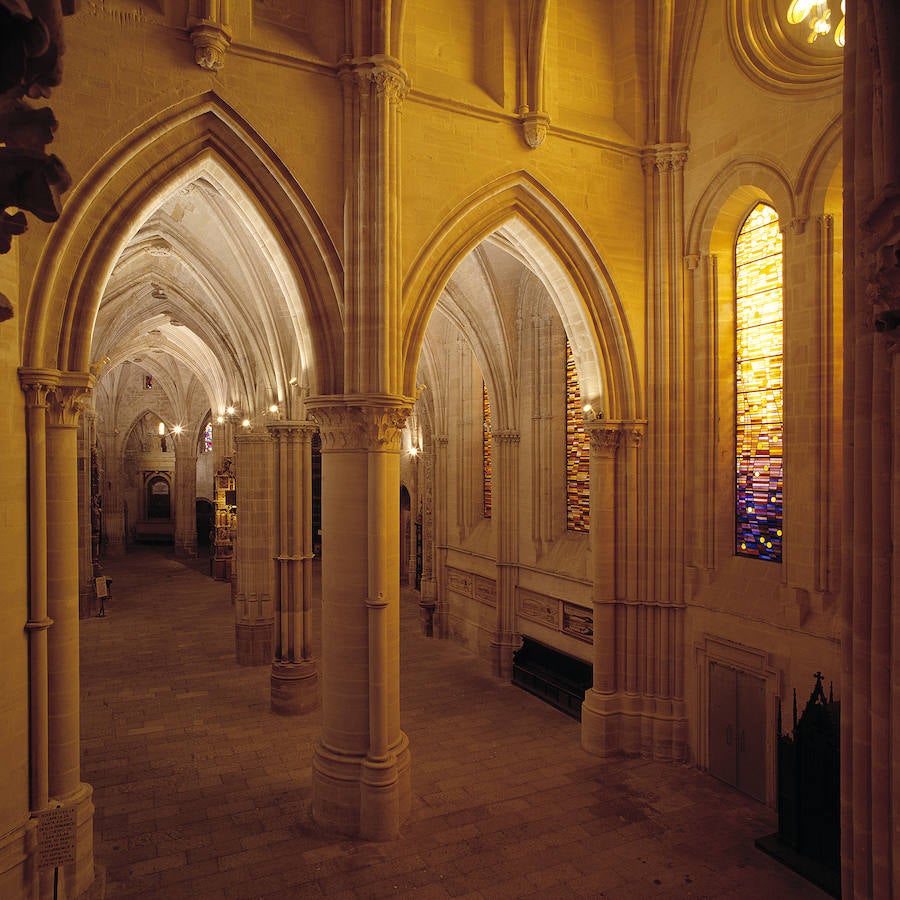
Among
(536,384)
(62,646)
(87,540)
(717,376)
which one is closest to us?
(62,646)

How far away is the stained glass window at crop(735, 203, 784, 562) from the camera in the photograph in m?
8.93

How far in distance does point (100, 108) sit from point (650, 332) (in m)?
7.21

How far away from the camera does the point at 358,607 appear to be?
26.6ft

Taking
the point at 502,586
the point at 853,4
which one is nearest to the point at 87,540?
the point at 502,586

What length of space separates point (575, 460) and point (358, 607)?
612cm

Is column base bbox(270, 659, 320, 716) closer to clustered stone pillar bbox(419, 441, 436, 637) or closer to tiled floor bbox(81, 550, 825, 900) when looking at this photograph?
tiled floor bbox(81, 550, 825, 900)

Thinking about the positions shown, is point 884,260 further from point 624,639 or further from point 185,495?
point 185,495

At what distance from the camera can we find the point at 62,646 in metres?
6.95

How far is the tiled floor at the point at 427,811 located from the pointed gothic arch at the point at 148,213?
505 centimetres

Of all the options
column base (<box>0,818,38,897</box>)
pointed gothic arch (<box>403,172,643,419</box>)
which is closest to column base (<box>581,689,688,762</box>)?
pointed gothic arch (<box>403,172,643,419</box>)

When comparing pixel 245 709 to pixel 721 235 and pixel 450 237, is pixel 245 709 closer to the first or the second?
pixel 450 237

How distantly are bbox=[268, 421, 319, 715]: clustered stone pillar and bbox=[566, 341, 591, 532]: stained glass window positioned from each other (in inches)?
184

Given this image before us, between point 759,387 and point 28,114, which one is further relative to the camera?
point 759,387

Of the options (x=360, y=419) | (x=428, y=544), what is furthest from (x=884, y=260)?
(x=428, y=544)
